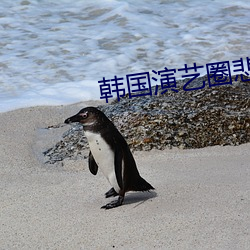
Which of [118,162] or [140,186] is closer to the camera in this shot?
[118,162]

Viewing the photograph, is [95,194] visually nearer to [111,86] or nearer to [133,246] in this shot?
[133,246]

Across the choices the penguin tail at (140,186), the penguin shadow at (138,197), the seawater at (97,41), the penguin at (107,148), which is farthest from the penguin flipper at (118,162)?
the seawater at (97,41)

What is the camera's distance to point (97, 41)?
9250 mm

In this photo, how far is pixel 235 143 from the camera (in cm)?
523

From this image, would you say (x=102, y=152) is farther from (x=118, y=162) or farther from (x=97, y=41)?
(x=97, y=41)

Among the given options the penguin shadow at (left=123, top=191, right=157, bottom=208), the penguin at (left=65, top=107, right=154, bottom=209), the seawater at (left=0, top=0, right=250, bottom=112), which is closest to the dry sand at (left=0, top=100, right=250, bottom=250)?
the penguin shadow at (left=123, top=191, right=157, bottom=208)

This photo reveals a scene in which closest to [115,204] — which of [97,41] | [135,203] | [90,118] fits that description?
[135,203]

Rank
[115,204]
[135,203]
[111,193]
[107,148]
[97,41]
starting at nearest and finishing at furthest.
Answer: [107,148] → [115,204] → [135,203] → [111,193] → [97,41]

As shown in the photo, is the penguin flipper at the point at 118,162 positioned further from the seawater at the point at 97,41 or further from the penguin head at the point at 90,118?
the seawater at the point at 97,41

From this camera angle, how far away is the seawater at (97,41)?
24.8ft

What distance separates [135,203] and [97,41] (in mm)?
5562

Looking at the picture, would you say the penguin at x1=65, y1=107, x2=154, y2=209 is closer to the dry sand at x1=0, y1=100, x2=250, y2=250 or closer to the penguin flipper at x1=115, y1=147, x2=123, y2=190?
the penguin flipper at x1=115, y1=147, x2=123, y2=190

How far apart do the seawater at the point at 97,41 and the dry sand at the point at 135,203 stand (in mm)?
2076

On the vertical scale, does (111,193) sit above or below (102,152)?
below
